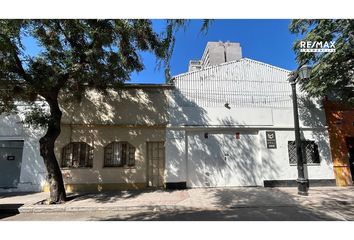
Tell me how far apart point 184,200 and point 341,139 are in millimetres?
7905

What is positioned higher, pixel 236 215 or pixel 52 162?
pixel 52 162

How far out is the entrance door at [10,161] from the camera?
1013cm

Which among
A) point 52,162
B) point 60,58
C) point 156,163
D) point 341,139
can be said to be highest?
point 60,58

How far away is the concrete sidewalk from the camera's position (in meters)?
6.98

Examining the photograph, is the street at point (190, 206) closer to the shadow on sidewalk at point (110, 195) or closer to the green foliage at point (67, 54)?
the shadow on sidewalk at point (110, 195)

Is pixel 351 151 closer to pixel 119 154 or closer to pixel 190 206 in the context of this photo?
pixel 190 206

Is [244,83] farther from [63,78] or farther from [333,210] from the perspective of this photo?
[63,78]

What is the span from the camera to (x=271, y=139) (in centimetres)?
1041

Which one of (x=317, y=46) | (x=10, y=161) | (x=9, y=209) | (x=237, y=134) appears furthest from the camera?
(x=237, y=134)

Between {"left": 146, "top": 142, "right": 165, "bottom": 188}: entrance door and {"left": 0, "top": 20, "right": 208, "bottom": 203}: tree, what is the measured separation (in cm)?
349

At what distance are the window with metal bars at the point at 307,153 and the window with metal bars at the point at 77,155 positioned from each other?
343 inches

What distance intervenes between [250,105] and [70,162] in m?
8.23

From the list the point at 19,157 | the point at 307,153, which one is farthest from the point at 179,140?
the point at 19,157

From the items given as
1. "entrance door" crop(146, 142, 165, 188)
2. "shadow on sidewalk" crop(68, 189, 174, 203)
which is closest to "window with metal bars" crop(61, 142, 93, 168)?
"shadow on sidewalk" crop(68, 189, 174, 203)
